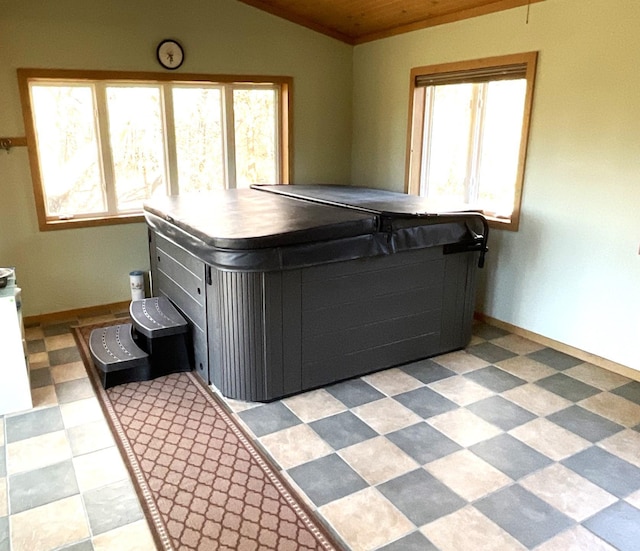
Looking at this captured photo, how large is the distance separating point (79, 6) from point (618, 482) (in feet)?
15.1

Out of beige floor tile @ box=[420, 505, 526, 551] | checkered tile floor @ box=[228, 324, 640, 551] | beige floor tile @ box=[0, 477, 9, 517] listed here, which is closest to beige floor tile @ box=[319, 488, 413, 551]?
checkered tile floor @ box=[228, 324, 640, 551]

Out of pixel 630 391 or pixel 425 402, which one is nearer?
pixel 425 402

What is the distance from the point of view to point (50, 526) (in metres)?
2.11

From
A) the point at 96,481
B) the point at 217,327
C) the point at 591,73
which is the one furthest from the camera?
the point at 591,73

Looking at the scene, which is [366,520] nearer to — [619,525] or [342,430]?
[342,430]

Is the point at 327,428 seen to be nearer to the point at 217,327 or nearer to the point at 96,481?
the point at 217,327

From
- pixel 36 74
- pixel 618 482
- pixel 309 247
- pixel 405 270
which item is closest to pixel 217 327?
pixel 309 247

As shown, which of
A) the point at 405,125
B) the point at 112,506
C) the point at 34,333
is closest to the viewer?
the point at 112,506

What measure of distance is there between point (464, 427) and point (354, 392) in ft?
2.20

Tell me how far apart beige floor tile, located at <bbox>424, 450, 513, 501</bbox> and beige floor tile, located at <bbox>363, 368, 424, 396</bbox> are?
68cm

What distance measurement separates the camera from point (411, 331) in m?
3.51

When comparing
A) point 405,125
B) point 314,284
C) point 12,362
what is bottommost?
point 12,362

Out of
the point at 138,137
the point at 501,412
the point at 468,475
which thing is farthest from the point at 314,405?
the point at 138,137

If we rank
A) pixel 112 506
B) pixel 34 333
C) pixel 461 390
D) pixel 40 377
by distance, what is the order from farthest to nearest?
pixel 34 333 → pixel 40 377 → pixel 461 390 → pixel 112 506
